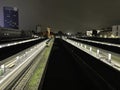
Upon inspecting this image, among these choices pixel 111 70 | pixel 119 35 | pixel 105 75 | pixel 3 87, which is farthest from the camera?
pixel 119 35

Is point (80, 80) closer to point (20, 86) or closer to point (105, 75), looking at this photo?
point (105, 75)

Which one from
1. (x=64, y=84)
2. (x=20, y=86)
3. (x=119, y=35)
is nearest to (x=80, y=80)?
(x=64, y=84)

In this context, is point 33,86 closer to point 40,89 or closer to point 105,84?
point 40,89

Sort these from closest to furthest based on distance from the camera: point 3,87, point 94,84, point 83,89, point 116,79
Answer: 1. point 3,87
2. point 83,89
3. point 94,84
4. point 116,79

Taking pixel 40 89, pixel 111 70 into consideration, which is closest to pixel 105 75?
pixel 111 70

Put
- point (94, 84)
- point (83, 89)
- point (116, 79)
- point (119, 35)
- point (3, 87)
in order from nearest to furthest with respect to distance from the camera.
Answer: point (3, 87) < point (83, 89) < point (94, 84) < point (116, 79) < point (119, 35)

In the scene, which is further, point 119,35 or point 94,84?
point 119,35

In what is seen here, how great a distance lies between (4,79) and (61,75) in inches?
304

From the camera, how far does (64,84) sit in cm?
1980

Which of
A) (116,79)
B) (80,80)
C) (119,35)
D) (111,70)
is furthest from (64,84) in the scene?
(119,35)

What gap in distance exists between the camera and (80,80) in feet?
70.4

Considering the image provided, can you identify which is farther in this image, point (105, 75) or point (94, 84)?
point (105, 75)

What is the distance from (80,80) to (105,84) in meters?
3.62

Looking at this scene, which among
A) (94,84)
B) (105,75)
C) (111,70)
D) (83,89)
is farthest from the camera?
(111,70)
